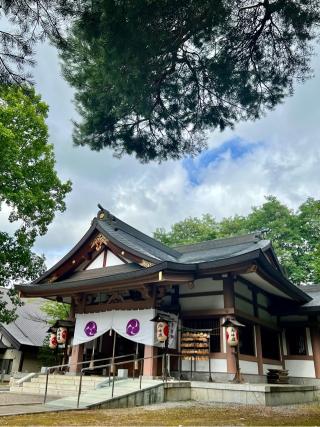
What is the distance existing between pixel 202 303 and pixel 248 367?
2660 millimetres

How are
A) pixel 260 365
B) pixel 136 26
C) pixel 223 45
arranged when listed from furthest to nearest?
pixel 260 365
pixel 223 45
pixel 136 26

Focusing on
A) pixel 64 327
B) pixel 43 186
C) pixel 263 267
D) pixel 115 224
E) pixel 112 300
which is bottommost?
pixel 64 327

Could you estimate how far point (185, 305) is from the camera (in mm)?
12922

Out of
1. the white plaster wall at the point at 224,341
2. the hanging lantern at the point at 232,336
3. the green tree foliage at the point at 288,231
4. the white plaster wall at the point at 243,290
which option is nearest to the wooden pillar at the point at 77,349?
the white plaster wall at the point at 224,341

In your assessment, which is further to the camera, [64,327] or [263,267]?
[64,327]

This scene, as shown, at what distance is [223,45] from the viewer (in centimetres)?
606

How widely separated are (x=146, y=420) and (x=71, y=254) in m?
9.16

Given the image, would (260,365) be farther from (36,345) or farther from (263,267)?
(36,345)

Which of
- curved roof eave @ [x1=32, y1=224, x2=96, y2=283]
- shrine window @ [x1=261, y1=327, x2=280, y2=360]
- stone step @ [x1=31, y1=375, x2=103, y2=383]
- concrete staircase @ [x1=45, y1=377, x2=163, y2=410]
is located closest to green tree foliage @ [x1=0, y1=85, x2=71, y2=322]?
curved roof eave @ [x1=32, y1=224, x2=96, y2=283]

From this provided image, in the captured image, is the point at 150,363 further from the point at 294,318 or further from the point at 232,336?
the point at 294,318

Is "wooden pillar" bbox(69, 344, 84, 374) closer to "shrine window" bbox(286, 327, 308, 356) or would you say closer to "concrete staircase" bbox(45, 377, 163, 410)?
"concrete staircase" bbox(45, 377, 163, 410)

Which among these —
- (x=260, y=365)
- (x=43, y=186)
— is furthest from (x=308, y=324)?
(x=43, y=186)

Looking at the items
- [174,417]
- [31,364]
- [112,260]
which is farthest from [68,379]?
[31,364]

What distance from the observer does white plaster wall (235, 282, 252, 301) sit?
13.1 metres
